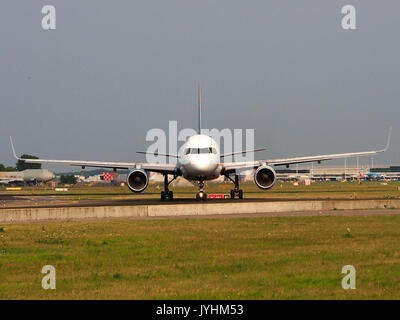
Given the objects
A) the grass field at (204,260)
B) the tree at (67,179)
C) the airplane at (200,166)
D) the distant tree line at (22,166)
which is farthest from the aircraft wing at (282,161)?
the distant tree line at (22,166)

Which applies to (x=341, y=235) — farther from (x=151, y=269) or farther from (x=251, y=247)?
(x=151, y=269)

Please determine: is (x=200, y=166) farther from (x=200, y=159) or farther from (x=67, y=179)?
(x=67, y=179)

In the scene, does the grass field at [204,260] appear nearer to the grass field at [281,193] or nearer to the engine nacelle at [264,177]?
the engine nacelle at [264,177]

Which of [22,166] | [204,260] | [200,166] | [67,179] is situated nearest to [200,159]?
[200,166]

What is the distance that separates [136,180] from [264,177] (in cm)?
922

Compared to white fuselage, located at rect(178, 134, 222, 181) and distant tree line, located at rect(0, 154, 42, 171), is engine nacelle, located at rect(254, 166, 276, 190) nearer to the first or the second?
white fuselage, located at rect(178, 134, 222, 181)

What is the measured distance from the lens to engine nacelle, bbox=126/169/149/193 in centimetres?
4862

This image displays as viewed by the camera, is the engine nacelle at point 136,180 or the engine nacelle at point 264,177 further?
the engine nacelle at point 136,180

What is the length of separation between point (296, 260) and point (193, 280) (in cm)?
344

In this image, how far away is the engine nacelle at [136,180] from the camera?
1914 inches

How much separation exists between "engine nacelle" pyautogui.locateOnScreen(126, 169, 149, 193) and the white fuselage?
110 inches

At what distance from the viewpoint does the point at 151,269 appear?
15016mm

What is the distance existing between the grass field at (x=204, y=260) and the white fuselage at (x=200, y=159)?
61.0 ft
